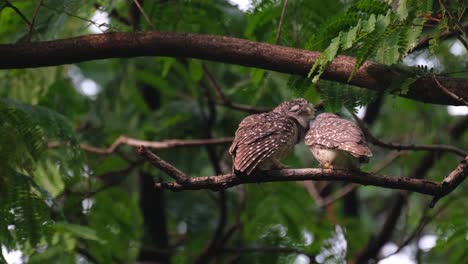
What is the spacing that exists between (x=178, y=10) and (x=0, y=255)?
8.30 feet

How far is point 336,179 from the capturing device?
15.6 ft

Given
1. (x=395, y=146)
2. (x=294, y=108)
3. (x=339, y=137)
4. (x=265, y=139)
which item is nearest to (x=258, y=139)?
(x=265, y=139)

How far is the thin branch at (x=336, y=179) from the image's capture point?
467cm

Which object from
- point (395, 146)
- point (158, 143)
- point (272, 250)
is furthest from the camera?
point (272, 250)

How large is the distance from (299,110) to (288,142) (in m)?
0.77

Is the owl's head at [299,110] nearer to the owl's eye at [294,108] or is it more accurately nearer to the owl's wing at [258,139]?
the owl's eye at [294,108]

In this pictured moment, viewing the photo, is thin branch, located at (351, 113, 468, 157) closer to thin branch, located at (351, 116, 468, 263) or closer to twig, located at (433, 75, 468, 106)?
twig, located at (433, 75, 468, 106)

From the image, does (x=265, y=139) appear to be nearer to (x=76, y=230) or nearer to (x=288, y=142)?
(x=288, y=142)

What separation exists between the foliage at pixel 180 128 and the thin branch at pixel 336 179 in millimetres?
617

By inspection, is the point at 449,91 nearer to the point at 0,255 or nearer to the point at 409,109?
the point at 0,255

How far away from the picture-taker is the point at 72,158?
6.66m

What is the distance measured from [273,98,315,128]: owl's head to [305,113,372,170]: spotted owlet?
23.6 inches

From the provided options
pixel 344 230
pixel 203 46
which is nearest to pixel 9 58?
pixel 203 46

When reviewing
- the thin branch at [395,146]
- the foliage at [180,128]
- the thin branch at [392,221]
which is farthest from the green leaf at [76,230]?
the thin branch at [392,221]
